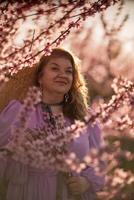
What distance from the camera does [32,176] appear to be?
3.06 m

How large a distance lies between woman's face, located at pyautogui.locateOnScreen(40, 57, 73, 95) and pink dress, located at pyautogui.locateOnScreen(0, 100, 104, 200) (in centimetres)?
18

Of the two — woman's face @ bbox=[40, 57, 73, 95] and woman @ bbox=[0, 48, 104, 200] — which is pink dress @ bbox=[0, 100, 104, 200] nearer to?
woman @ bbox=[0, 48, 104, 200]

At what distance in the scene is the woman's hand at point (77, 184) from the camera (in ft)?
9.73

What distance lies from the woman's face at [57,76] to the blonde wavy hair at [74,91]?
0.10 feet

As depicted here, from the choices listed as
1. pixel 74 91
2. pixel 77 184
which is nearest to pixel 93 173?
pixel 77 184

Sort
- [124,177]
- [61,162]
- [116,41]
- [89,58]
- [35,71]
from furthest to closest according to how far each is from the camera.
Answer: [89,58], [116,41], [124,177], [35,71], [61,162]

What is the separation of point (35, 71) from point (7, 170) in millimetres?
572

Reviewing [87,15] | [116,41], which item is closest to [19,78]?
[87,15]

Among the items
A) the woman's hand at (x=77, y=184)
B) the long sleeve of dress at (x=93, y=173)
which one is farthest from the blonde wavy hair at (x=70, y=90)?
the woman's hand at (x=77, y=184)

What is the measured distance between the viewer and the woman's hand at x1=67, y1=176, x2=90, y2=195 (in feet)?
9.73

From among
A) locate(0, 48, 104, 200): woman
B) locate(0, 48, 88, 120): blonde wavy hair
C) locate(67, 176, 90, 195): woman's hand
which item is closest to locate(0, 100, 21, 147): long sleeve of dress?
locate(0, 48, 104, 200): woman

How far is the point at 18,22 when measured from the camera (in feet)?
9.42

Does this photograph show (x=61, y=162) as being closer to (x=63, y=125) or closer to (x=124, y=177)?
(x=63, y=125)

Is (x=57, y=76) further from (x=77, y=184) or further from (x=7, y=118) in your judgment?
(x=77, y=184)
